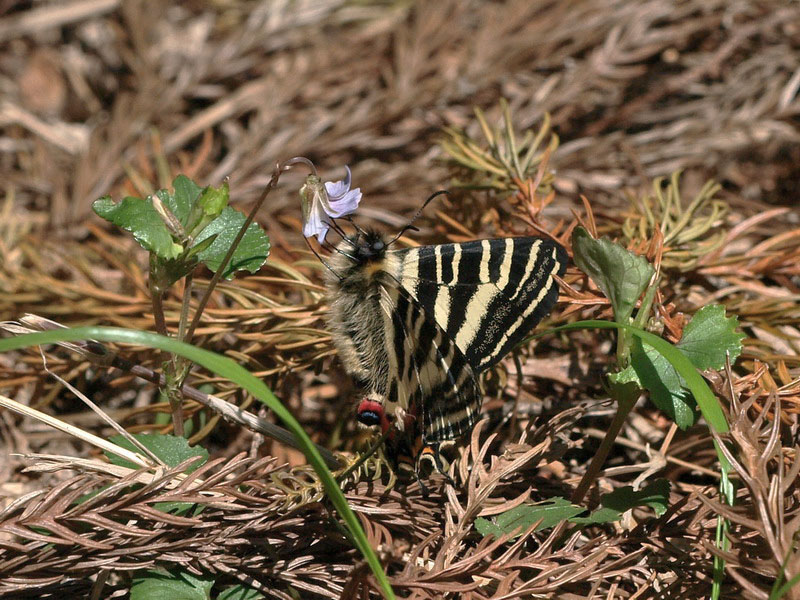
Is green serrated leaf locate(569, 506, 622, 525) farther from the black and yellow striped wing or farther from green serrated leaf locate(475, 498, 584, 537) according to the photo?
the black and yellow striped wing

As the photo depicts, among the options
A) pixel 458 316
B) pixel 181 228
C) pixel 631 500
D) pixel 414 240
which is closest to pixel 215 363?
pixel 181 228

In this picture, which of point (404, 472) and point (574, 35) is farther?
point (574, 35)

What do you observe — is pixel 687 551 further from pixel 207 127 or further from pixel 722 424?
pixel 207 127

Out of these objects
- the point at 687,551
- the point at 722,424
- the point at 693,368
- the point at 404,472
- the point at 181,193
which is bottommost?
the point at 687,551

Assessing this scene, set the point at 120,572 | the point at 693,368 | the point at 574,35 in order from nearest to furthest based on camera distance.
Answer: the point at 693,368, the point at 120,572, the point at 574,35

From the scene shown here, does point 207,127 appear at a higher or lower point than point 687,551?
higher

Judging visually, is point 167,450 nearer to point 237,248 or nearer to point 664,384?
point 237,248

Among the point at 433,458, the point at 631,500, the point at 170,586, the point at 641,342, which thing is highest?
the point at 641,342

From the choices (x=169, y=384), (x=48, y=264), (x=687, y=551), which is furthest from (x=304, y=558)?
(x=48, y=264)
